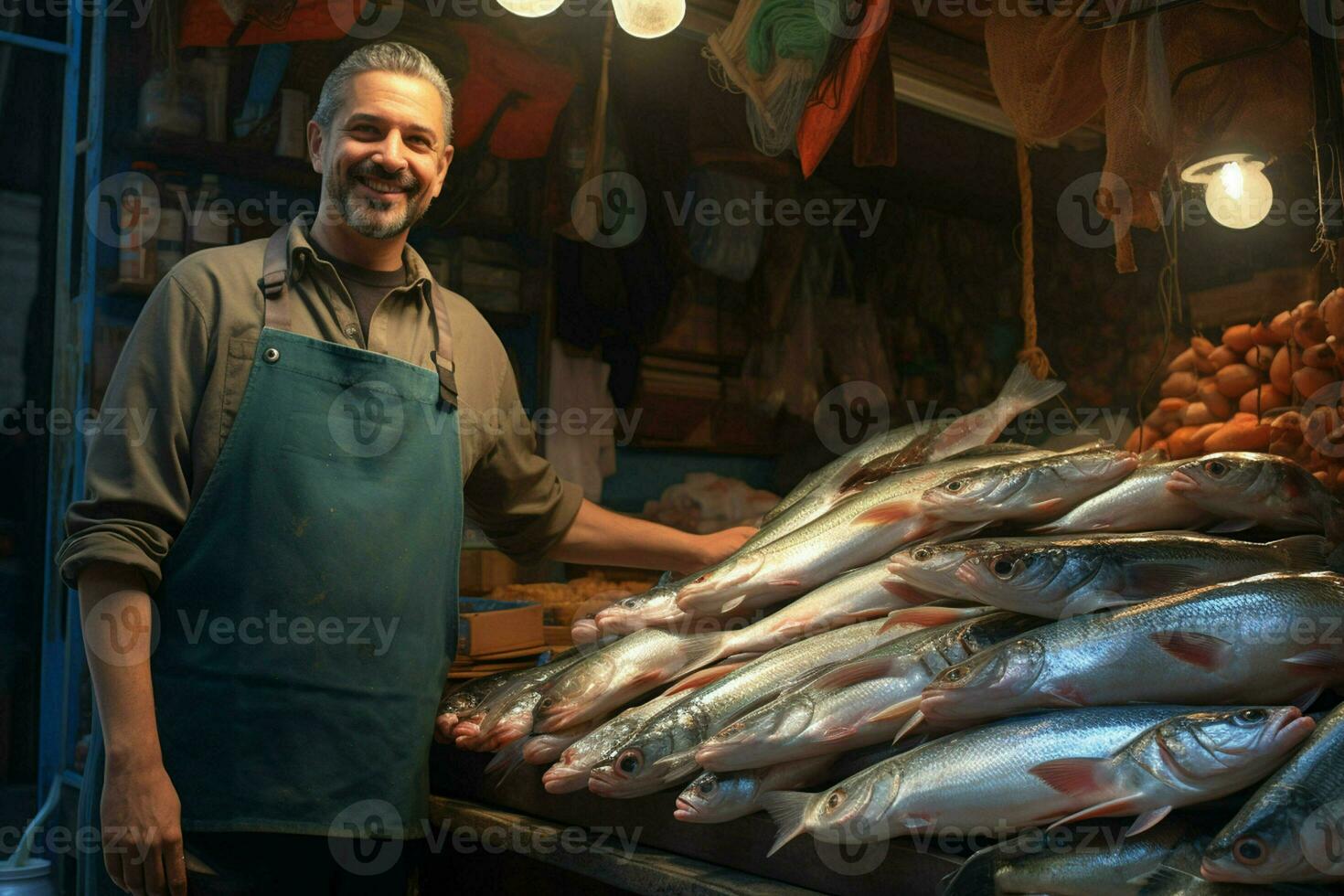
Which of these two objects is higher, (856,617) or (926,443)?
(926,443)

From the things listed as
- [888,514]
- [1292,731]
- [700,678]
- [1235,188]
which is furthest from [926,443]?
[1235,188]

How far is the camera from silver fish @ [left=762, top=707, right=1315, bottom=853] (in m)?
1.37

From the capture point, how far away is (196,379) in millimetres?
2166

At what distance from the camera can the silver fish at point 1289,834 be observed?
1.24 meters

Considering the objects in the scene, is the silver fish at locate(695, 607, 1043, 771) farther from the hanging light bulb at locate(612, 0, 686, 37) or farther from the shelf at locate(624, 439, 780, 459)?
the shelf at locate(624, 439, 780, 459)

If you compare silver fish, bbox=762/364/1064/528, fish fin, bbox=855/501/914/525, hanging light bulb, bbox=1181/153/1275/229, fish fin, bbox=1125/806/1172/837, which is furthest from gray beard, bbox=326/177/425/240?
hanging light bulb, bbox=1181/153/1275/229

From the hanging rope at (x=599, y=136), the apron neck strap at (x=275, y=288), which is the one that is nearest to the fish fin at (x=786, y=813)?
the apron neck strap at (x=275, y=288)

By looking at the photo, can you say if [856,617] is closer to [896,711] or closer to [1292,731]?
[896,711]

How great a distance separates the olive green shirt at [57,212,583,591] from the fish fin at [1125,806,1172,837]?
1501 mm

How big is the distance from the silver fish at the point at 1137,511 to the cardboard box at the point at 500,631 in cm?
145

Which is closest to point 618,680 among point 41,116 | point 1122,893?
point 1122,893

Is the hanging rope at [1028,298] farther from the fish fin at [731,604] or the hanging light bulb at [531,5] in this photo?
the hanging light bulb at [531,5]

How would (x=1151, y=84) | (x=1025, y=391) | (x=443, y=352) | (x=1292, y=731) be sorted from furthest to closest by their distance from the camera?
(x=1025, y=391) < (x=1151, y=84) < (x=443, y=352) < (x=1292, y=731)

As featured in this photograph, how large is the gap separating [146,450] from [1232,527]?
2051 mm
